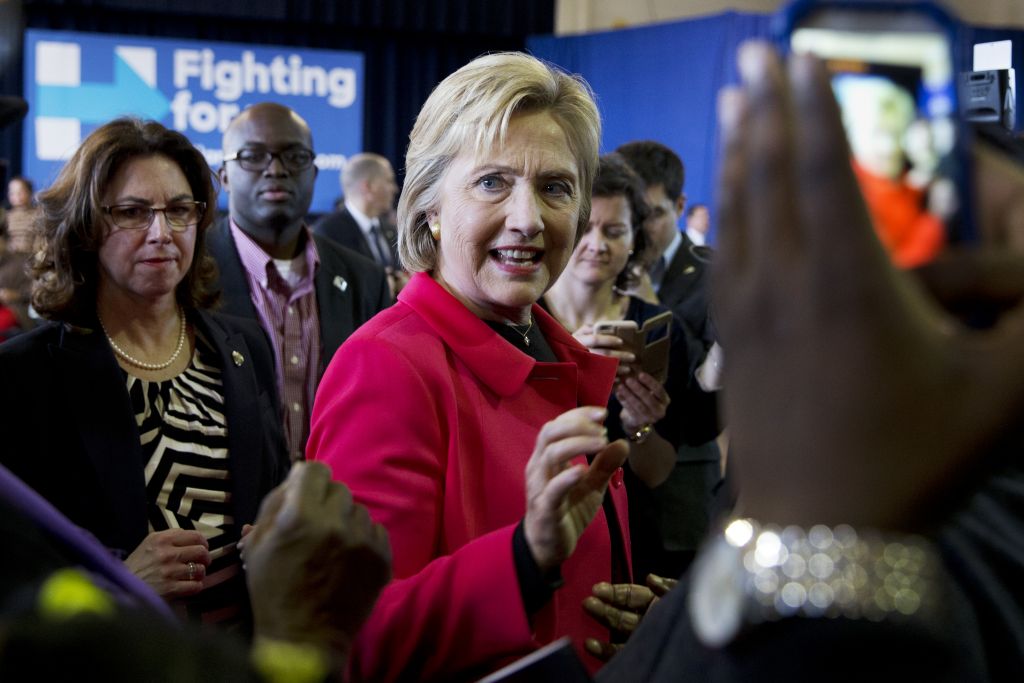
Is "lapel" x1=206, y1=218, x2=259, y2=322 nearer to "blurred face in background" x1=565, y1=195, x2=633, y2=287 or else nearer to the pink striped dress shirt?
the pink striped dress shirt

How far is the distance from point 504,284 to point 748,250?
1223 mm

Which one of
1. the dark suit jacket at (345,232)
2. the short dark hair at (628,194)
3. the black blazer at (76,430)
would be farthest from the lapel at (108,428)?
the dark suit jacket at (345,232)

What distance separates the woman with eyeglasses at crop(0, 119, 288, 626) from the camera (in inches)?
88.1

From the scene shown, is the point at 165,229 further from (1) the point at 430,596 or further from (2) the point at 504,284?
(1) the point at 430,596

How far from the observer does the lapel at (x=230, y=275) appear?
3.55m

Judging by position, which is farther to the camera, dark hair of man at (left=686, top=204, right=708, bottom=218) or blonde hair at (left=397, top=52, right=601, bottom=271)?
dark hair of man at (left=686, top=204, right=708, bottom=218)

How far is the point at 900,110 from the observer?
0.62 m

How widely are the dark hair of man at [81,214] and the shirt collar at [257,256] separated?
97cm

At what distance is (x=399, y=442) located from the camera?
1.49 m

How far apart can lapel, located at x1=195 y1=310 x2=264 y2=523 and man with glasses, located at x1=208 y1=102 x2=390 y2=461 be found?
0.66m

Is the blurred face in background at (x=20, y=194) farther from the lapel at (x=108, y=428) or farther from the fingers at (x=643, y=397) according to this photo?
the fingers at (x=643, y=397)

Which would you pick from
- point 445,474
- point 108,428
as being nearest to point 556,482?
point 445,474

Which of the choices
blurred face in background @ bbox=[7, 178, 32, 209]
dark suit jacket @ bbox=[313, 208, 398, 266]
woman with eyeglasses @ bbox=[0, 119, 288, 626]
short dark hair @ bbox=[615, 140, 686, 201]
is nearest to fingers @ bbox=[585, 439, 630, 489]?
woman with eyeglasses @ bbox=[0, 119, 288, 626]

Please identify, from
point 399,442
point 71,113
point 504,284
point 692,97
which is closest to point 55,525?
point 399,442
